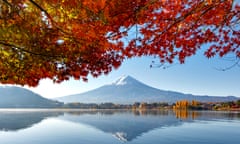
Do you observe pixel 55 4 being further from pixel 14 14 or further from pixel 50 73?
pixel 50 73

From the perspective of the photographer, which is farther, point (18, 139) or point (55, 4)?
point (18, 139)

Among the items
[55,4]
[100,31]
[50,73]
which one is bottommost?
[50,73]

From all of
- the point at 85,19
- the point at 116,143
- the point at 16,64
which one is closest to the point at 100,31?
the point at 85,19

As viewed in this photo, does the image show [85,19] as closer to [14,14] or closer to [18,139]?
[14,14]

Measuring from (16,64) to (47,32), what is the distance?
218cm

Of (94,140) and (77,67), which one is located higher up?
(77,67)

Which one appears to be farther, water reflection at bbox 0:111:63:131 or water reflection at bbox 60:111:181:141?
water reflection at bbox 0:111:63:131

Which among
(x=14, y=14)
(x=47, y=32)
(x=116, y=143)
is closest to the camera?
(x=14, y=14)

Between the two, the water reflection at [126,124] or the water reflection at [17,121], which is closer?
the water reflection at [126,124]

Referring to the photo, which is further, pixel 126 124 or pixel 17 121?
pixel 17 121

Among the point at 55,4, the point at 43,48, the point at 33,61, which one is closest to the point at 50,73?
the point at 33,61

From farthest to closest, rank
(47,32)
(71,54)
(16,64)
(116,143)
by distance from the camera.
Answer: (116,143) < (16,64) < (71,54) < (47,32)

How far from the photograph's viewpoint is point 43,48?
9.82 m

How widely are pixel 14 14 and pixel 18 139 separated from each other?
3139cm
